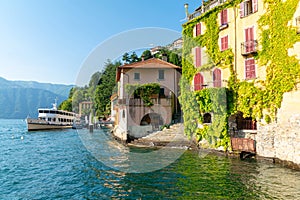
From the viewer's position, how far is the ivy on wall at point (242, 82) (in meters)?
15.7

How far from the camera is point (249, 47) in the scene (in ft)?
59.6

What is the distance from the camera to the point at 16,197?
35.0ft

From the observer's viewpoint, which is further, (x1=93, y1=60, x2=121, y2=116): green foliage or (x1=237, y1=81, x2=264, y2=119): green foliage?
(x1=93, y1=60, x2=121, y2=116): green foliage

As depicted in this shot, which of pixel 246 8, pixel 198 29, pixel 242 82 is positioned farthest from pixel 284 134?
pixel 198 29

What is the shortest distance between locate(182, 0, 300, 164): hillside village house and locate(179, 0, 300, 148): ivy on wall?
6 cm

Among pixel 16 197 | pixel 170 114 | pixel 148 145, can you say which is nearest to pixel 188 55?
pixel 170 114

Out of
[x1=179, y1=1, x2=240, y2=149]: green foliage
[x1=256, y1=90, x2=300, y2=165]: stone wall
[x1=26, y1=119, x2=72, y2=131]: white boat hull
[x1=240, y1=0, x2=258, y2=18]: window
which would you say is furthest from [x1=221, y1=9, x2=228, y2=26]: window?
[x1=26, y1=119, x2=72, y2=131]: white boat hull

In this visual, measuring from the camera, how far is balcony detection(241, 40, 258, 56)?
58.7ft

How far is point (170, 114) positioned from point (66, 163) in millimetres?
13658

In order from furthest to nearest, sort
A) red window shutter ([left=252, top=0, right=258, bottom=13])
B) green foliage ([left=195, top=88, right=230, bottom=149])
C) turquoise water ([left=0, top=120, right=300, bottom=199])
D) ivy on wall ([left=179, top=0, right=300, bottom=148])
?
green foliage ([left=195, top=88, right=230, bottom=149]) < red window shutter ([left=252, top=0, right=258, bottom=13]) < ivy on wall ([left=179, top=0, right=300, bottom=148]) < turquoise water ([left=0, top=120, right=300, bottom=199])

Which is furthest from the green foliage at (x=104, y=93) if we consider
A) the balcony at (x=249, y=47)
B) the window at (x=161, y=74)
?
the balcony at (x=249, y=47)

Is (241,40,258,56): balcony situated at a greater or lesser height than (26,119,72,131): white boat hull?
greater

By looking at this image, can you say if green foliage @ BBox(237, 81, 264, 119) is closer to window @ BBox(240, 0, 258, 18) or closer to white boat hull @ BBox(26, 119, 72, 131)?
window @ BBox(240, 0, 258, 18)

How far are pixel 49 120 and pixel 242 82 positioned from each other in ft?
152
